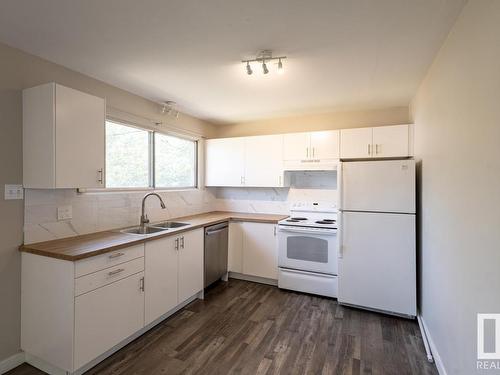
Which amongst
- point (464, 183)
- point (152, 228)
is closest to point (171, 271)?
point (152, 228)

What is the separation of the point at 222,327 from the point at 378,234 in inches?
72.3

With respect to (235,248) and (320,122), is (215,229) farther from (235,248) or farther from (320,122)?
(320,122)

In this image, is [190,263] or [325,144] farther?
[325,144]

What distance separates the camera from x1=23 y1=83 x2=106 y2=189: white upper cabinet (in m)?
1.92

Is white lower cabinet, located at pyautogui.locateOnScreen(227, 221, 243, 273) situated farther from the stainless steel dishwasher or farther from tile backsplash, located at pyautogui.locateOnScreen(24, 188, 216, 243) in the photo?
tile backsplash, located at pyautogui.locateOnScreen(24, 188, 216, 243)

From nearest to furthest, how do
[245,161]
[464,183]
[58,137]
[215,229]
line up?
[464,183]
[58,137]
[215,229]
[245,161]

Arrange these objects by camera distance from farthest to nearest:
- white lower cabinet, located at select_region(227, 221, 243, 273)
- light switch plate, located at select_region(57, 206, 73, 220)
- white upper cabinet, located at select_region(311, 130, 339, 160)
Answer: white lower cabinet, located at select_region(227, 221, 243, 273), white upper cabinet, located at select_region(311, 130, 339, 160), light switch plate, located at select_region(57, 206, 73, 220)

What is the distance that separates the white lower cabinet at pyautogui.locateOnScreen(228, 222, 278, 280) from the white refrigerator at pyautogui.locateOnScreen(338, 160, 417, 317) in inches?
35.2

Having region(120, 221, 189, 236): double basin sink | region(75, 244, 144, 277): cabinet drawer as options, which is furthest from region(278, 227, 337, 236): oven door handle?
region(75, 244, 144, 277): cabinet drawer

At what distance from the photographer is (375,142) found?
3178 mm

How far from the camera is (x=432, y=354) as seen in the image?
2.06 m

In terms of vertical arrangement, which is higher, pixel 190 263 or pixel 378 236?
pixel 378 236

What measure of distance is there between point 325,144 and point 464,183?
6.68ft

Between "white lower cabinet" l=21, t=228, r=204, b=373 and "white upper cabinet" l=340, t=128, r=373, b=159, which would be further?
"white upper cabinet" l=340, t=128, r=373, b=159
